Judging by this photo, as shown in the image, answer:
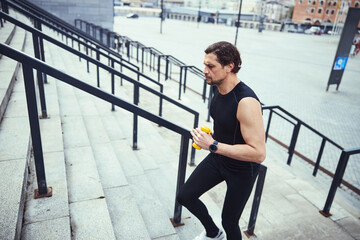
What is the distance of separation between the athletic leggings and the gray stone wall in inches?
651

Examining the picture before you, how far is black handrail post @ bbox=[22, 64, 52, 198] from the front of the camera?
5.50ft

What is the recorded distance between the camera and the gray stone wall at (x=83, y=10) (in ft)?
49.6

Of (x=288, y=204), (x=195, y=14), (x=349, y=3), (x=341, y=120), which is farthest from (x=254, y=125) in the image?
(x=195, y=14)

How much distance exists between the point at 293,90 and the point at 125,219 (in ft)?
33.9

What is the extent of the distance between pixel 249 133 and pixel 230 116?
17 cm

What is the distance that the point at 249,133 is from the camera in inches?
63.9

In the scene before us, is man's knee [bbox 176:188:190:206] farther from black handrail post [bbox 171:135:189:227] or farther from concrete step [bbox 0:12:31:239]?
concrete step [bbox 0:12:31:239]

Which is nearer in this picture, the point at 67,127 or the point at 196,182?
the point at 196,182

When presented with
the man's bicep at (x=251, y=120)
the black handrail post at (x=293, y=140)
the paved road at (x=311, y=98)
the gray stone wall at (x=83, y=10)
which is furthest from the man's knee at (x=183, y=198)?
the gray stone wall at (x=83, y=10)

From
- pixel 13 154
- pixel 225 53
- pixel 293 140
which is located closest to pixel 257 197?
pixel 225 53

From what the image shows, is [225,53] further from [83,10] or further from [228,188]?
[83,10]

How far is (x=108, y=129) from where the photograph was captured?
4.16 meters

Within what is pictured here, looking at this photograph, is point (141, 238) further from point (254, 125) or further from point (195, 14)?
point (195, 14)

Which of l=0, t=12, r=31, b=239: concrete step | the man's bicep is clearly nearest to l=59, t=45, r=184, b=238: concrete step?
l=0, t=12, r=31, b=239: concrete step
